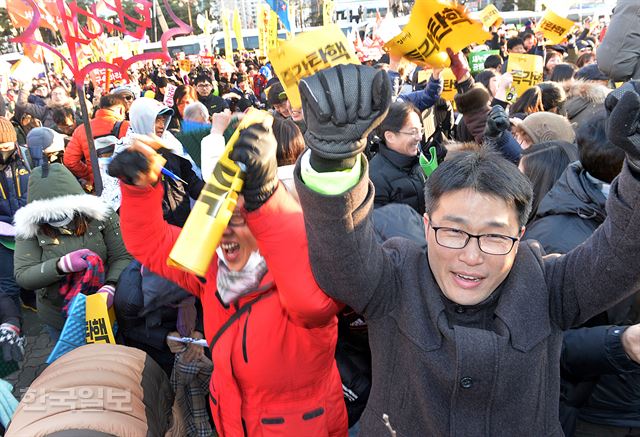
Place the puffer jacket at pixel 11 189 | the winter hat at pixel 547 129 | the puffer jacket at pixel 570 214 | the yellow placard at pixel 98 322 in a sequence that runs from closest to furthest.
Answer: the puffer jacket at pixel 570 214, the yellow placard at pixel 98 322, the winter hat at pixel 547 129, the puffer jacket at pixel 11 189

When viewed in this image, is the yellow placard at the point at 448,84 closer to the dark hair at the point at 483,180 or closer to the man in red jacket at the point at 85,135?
the man in red jacket at the point at 85,135

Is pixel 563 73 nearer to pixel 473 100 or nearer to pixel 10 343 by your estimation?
pixel 473 100

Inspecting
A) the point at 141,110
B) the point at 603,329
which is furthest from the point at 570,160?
the point at 141,110

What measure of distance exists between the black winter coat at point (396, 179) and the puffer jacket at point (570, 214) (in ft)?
4.17

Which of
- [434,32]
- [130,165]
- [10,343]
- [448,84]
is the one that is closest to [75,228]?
[10,343]

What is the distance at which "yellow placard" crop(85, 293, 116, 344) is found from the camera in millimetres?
2580

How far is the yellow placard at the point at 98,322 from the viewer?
258cm

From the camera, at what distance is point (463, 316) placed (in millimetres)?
1339

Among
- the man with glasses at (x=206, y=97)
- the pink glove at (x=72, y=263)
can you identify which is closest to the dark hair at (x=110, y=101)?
the man with glasses at (x=206, y=97)

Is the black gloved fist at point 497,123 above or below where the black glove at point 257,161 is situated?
below

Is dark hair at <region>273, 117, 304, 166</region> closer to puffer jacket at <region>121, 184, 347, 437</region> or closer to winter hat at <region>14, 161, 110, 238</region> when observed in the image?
puffer jacket at <region>121, 184, 347, 437</region>

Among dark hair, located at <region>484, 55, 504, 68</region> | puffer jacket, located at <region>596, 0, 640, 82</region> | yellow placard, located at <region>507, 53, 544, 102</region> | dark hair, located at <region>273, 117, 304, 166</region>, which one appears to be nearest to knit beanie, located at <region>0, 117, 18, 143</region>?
dark hair, located at <region>273, 117, 304, 166</region>

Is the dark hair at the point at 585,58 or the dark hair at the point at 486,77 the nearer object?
the dark hair at the point at 486,77

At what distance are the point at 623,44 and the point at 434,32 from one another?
1168 millimetres
